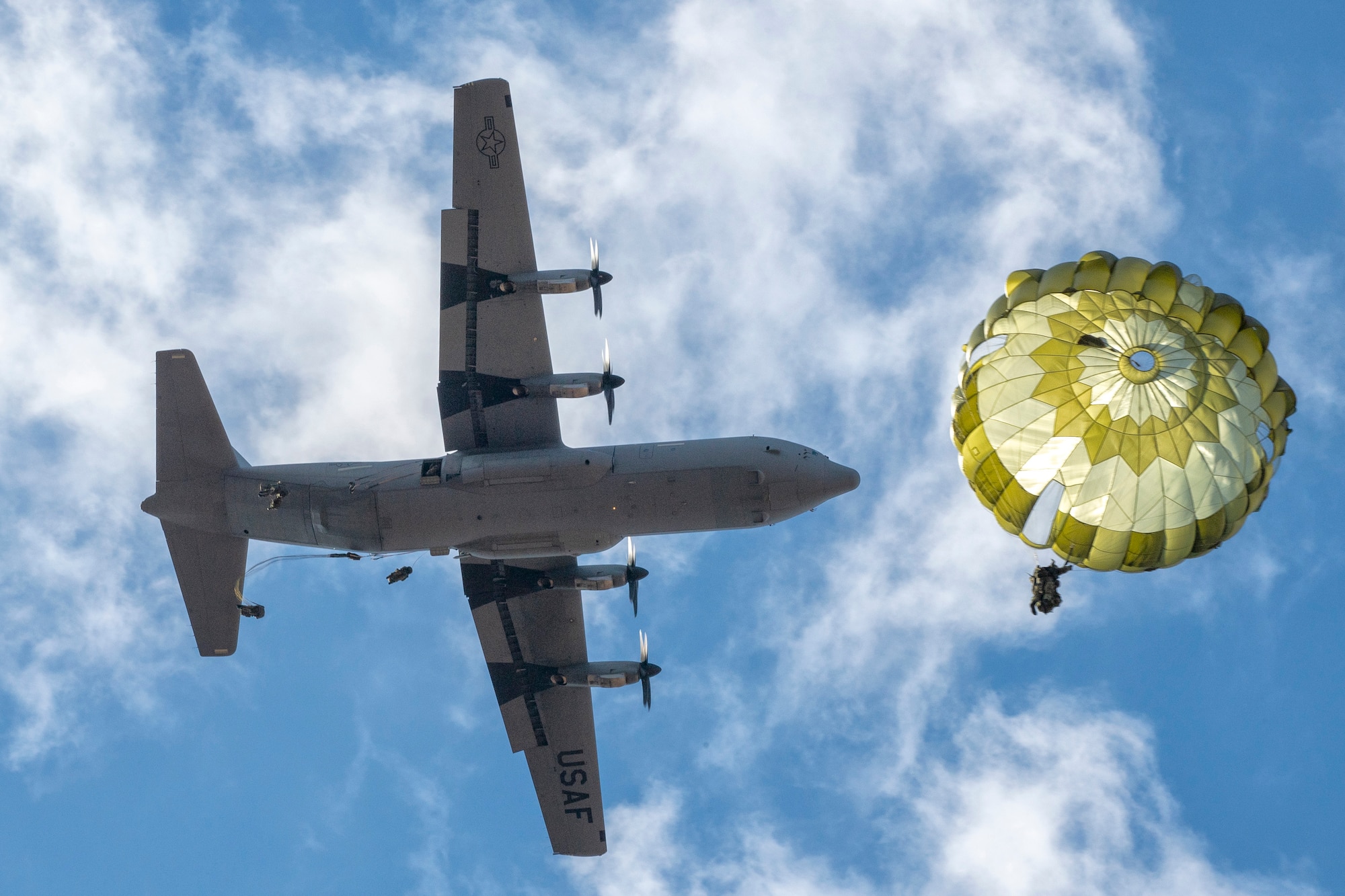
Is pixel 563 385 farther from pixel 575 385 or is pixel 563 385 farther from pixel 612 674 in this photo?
pixel 612 674

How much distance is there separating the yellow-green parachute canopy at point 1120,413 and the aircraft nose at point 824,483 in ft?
19.8

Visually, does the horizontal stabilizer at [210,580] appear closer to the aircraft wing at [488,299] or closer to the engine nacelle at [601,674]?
the aircraft wing at [488,299]

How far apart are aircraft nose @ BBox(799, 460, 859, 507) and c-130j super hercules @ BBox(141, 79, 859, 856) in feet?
0.18

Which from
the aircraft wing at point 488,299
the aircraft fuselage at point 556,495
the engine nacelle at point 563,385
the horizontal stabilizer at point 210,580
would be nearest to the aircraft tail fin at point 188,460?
the horizontal stabilizer at point 210,580

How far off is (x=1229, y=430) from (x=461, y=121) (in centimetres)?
2553

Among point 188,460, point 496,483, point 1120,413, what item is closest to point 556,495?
point 496,483

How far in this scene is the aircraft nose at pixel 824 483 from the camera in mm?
40156

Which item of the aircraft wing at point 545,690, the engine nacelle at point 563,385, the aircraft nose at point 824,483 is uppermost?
the engine nacelle at point 563,385

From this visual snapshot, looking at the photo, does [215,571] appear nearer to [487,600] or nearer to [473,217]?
[487,600]

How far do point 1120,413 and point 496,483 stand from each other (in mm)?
18968

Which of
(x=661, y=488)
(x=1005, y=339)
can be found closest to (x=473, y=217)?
(x=661, y=488)

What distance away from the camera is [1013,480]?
3438cm

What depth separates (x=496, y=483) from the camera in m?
40.8

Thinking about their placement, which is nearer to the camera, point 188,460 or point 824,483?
point 824,483
